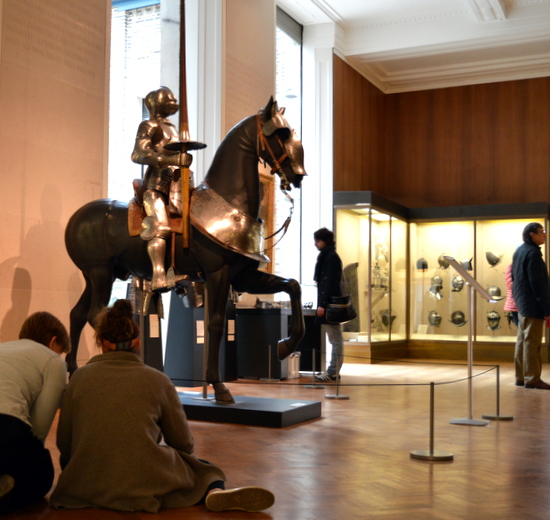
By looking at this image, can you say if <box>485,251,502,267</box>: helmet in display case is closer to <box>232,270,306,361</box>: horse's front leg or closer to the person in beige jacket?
<box>232,270,306,361</box>: horse's front leg

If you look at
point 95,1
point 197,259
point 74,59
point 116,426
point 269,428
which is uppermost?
point 95,1

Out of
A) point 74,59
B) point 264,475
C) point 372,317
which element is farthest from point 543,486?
point 372,317

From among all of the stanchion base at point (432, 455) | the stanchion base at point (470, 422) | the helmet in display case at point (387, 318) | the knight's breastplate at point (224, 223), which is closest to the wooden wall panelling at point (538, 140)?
the helmet in display case at point (387, 318)

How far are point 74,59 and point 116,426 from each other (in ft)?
19.5

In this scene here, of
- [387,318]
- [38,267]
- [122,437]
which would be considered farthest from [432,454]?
[387,318]

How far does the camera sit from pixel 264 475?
4258mm

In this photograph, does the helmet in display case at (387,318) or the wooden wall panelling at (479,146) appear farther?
the wooden wall panelling at (479,146)

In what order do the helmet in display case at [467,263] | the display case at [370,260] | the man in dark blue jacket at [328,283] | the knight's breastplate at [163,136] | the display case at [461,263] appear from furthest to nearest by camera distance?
the helmet in display case at [467,263]
the display case at [461,263]
the display case at [370,260]
the man in dark blue jacket at [328,283]
the knight's breastplate at [163,136]

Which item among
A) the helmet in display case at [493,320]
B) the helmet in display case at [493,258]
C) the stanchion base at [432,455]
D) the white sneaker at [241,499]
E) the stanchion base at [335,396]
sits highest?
the helmet in display case at [493,258]

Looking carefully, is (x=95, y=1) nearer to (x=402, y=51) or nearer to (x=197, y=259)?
(x=197, y=259)

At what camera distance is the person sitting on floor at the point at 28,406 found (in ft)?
10.9

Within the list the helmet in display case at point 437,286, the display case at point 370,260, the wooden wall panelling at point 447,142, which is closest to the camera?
the display case at point 370,260

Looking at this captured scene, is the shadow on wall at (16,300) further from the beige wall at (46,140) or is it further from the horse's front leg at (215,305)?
the horse's front leg at (215,305)

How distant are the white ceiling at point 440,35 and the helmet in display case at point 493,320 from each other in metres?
5.25
